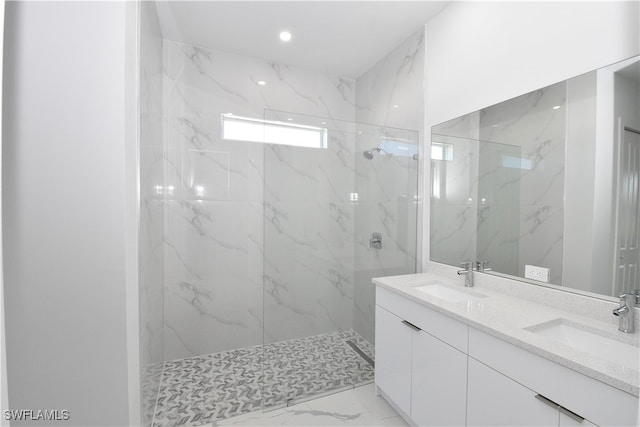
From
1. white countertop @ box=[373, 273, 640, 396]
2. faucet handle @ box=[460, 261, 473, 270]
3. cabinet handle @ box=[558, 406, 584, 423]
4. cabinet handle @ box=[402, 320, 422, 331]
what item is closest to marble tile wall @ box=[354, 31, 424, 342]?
faucet handle @ box=[460, 261, 473, 270]

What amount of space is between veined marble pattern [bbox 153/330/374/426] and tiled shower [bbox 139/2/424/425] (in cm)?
1

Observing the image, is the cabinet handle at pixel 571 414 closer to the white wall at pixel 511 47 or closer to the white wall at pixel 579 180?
the white wall at pixel 579 180

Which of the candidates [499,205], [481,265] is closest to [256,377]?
[481,265]

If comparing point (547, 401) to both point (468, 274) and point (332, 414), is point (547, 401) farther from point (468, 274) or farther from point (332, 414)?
point (332, 414)

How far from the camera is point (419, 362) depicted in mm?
1540

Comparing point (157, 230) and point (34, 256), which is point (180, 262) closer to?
point (157, 230)

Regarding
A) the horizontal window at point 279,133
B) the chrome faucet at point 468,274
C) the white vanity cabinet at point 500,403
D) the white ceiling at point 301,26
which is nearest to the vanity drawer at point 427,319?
the white vanity cabinet at point 500,403

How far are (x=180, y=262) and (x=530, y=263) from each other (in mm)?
2564

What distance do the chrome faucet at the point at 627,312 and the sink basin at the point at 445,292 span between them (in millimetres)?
576

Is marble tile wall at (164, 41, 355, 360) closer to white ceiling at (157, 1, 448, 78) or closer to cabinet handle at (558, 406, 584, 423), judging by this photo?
white ceiling at (157, 1, 448, 78)

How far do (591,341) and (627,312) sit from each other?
0.17 meters

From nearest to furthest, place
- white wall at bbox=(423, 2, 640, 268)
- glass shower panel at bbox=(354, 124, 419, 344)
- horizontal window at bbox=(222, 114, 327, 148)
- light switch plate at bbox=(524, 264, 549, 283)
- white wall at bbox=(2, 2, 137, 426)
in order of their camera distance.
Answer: white wall at bbox=(2, 2, 137, 426), white wall at bbox=(423, 2, 640, 268), light switch plate at bbox=(524, 264, 549, 283), horizontal window at bbox=(222, 114, 327, 148), glass shower panel at bbox=(354, 124, 419, 344)

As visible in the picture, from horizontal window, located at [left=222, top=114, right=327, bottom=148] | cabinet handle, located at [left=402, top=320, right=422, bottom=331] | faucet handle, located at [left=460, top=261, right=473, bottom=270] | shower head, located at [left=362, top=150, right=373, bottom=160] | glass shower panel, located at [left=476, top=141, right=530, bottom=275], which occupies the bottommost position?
cabinet handle, located at [left=402, top=320, right=422, bottom=331]

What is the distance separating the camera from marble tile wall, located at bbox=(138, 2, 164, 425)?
4.75 ft
